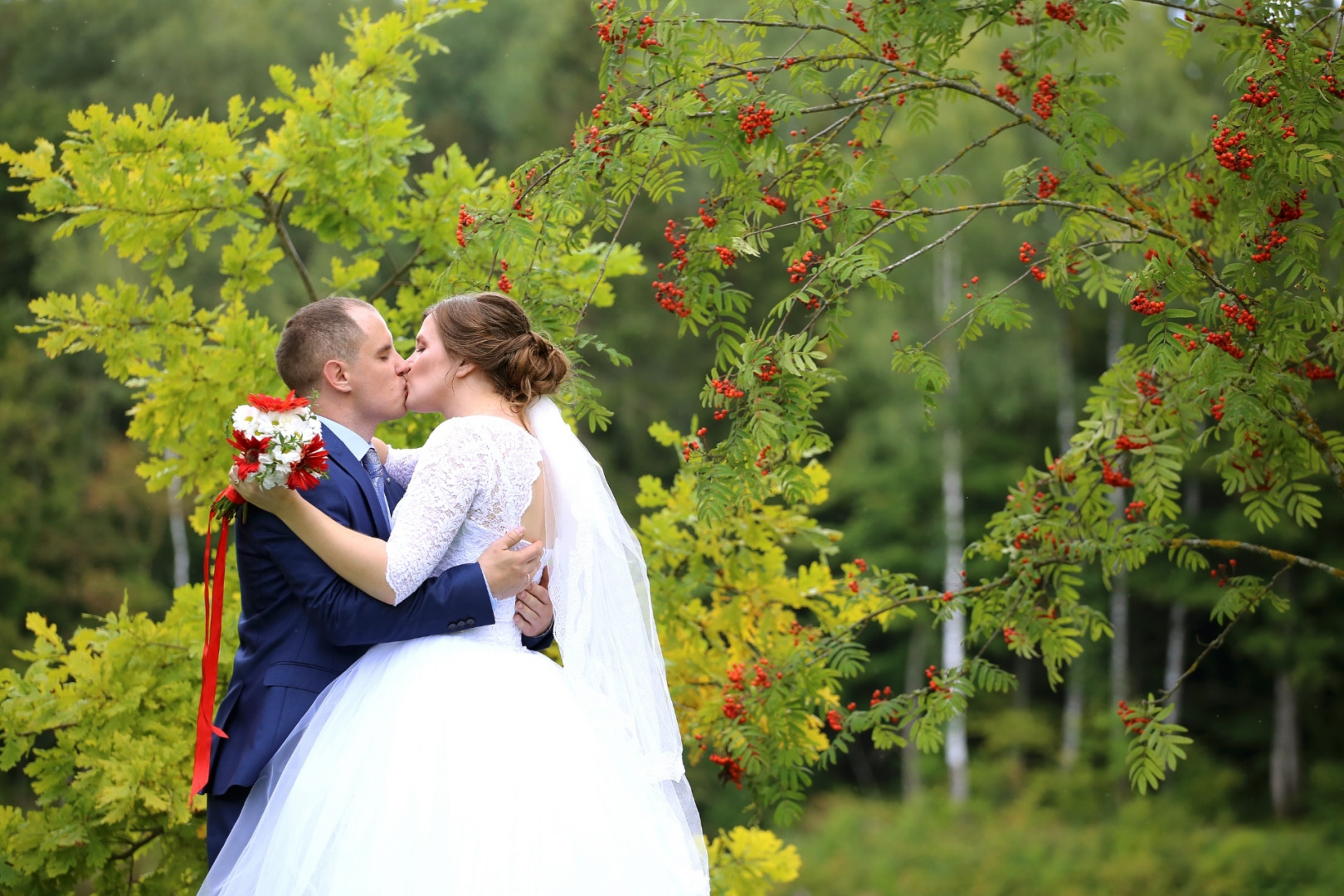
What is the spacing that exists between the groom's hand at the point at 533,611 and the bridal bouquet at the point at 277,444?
61 centimetres

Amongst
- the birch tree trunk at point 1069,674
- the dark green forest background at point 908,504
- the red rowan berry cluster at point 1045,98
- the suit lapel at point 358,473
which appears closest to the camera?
the suit lapel at point 358,473

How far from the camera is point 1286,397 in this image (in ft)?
10.8

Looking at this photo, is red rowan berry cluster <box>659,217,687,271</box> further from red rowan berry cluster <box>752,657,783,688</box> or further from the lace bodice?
red rowan berry cluster <box>752,657,783,688</box>

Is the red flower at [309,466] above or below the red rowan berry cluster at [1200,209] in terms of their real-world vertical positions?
below

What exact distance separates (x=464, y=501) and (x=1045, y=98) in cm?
236

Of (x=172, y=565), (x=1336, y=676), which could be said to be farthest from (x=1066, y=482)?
(x=172, y=565)

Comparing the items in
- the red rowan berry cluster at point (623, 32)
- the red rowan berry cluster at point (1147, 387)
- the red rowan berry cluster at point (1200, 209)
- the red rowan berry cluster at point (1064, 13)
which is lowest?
the red rowan berry cluster at point (1147, 387)

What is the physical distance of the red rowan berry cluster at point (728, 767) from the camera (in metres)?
3.88

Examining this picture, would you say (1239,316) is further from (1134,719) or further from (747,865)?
(747,865)

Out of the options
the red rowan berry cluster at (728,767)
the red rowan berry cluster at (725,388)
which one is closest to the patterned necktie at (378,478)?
the red rowan berry cluster at (725,388)

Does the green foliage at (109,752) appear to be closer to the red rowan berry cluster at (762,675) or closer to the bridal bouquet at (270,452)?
the bridal bouquet at (270,452)

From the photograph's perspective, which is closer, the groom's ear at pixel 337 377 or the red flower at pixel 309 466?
the red flower at pixel 309 466

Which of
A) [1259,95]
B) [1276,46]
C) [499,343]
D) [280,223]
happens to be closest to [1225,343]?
[1259,95]

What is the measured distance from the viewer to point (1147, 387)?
13.0ft
